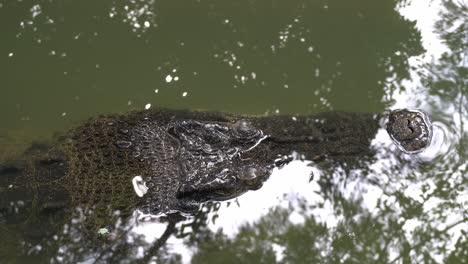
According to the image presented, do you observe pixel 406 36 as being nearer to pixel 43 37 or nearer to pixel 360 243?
pixel 360 243

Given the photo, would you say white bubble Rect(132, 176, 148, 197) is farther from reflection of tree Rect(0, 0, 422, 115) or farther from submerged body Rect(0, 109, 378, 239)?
reflection of tree Rect(0, 0, 422, 115)

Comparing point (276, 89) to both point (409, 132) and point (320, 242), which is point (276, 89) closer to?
point (409, 132)

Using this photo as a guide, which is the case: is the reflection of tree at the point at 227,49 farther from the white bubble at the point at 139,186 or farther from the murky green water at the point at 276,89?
the white bubble at the point at 139,186

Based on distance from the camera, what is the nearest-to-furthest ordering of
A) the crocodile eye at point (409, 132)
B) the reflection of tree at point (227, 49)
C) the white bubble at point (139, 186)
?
the white bubble at point (139, 186)
the crocodile eye at point (409, 132)
the reflection of tree at point (227, 49)

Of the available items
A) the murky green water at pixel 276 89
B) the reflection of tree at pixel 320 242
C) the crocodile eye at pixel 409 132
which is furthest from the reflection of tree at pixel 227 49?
the reflection of tree at pixel 320 242

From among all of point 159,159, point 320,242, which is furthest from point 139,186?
point 320,242

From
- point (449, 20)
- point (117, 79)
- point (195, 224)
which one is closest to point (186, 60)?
point (117, 79)
